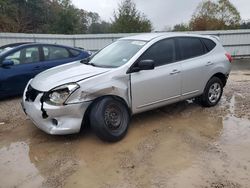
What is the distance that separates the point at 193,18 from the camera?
3641cm

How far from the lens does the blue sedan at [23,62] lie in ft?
23.7

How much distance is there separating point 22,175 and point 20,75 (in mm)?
4012

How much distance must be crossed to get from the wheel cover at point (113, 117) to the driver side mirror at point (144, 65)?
2.33 ft

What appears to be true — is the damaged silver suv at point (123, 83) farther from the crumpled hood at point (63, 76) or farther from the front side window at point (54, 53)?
the front side window at point (54, 53)

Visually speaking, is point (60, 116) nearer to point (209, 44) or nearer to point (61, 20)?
point (209, 44)

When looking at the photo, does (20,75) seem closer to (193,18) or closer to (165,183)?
(165,183)

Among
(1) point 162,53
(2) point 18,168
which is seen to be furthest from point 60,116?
(1) point 162,53

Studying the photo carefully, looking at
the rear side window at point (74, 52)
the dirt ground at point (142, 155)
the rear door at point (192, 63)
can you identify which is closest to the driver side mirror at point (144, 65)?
the rear door at point (192, 63)

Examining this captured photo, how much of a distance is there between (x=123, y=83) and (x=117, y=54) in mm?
869

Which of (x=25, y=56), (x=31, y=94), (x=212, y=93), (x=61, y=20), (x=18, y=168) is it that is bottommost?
(x=18, y=168)

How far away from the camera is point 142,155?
170 inches

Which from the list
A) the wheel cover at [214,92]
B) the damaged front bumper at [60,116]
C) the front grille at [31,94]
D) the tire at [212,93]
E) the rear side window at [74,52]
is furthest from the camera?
the rear side window at [74,52]

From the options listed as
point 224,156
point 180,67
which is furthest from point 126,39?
point 224,156

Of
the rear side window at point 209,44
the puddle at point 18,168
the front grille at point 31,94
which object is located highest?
the rear side window at point 209,44
